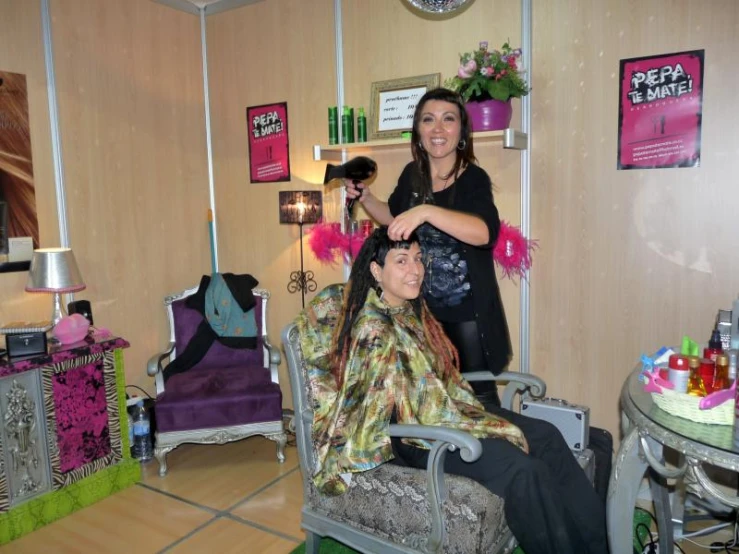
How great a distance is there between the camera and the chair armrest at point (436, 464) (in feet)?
5.15

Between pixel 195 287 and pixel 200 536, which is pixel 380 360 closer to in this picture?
pixel 200 536

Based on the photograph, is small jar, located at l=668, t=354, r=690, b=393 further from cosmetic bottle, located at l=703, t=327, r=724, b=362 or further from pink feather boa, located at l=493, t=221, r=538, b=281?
pink feather boa, located at l=493, t=221, r=538, b=281

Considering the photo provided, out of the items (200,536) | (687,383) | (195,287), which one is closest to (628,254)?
(687,383)

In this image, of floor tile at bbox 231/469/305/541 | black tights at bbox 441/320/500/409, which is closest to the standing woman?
black tights at bbox 441/320/500/409

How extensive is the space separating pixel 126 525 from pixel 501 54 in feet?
8.60

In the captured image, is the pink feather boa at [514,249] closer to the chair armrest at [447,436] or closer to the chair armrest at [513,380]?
the chair armrest at [513,380]

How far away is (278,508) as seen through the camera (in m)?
2.62

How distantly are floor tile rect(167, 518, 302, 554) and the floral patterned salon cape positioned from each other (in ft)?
2.45

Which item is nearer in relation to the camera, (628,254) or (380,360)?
(380,360)

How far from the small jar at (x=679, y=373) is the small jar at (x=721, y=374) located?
0.06 metres

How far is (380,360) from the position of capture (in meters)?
1.76

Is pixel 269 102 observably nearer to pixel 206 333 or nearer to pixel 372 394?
pixel 206 333

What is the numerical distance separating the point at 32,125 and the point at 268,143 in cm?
124

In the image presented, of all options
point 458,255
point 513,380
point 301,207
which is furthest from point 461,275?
point 301,207
